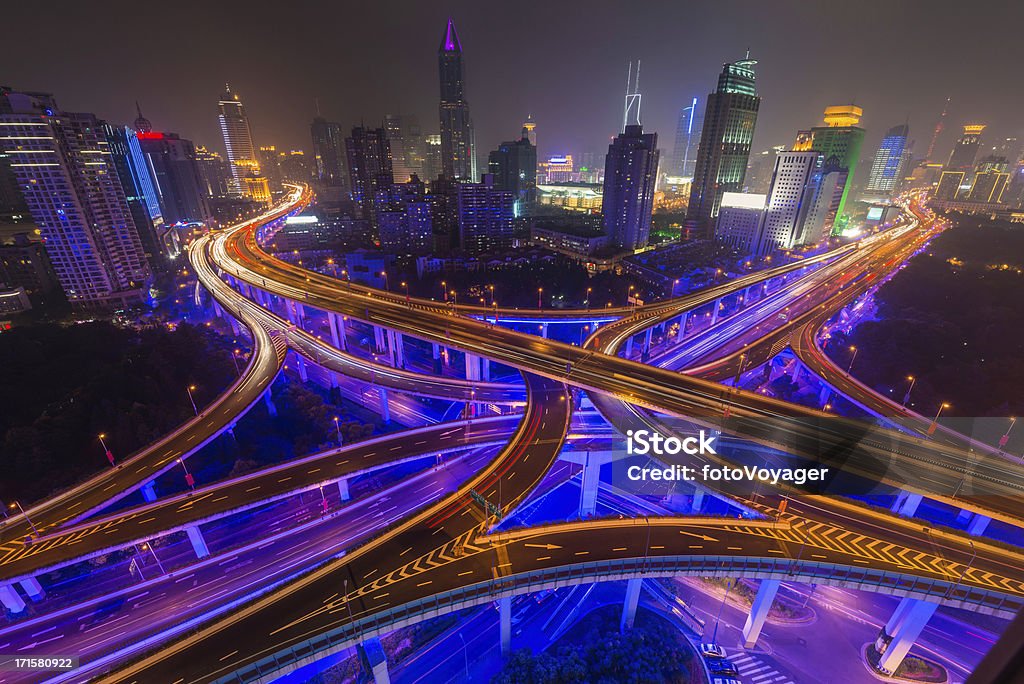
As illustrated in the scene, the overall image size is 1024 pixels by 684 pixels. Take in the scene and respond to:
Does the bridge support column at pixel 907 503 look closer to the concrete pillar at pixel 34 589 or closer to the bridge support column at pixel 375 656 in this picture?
the bridge support column at pixel 375 656

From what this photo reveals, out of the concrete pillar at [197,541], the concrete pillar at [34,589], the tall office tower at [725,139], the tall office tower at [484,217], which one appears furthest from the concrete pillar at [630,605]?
the tall office tower at [725,139]

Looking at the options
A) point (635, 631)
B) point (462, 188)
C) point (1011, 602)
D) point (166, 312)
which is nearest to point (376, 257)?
point (462, 188)

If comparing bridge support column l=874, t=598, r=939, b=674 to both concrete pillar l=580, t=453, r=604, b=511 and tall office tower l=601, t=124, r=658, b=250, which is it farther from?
tall office tower l=601, t=124, r=658, b=250

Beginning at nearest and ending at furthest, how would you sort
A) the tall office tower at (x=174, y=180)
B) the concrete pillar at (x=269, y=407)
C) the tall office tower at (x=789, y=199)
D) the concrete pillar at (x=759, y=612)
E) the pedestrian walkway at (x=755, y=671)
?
the pedestrian walkway at (x=755, y=671) < the concrete pillar at (x=759, y=612) < the concrete pillar at (x=269, y=407) < the tall office tower at (x=789, y=199) < the tall office tower at (x=174, y=180)

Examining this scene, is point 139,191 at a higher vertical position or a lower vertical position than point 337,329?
higher

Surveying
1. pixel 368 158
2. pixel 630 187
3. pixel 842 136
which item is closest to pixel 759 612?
pixel 630 187

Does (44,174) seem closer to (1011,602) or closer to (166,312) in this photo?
(166,312)

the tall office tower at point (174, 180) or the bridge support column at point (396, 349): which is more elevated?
the tall office tower at point (174, 180)

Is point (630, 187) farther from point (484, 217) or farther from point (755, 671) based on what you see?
point (755, 671)
